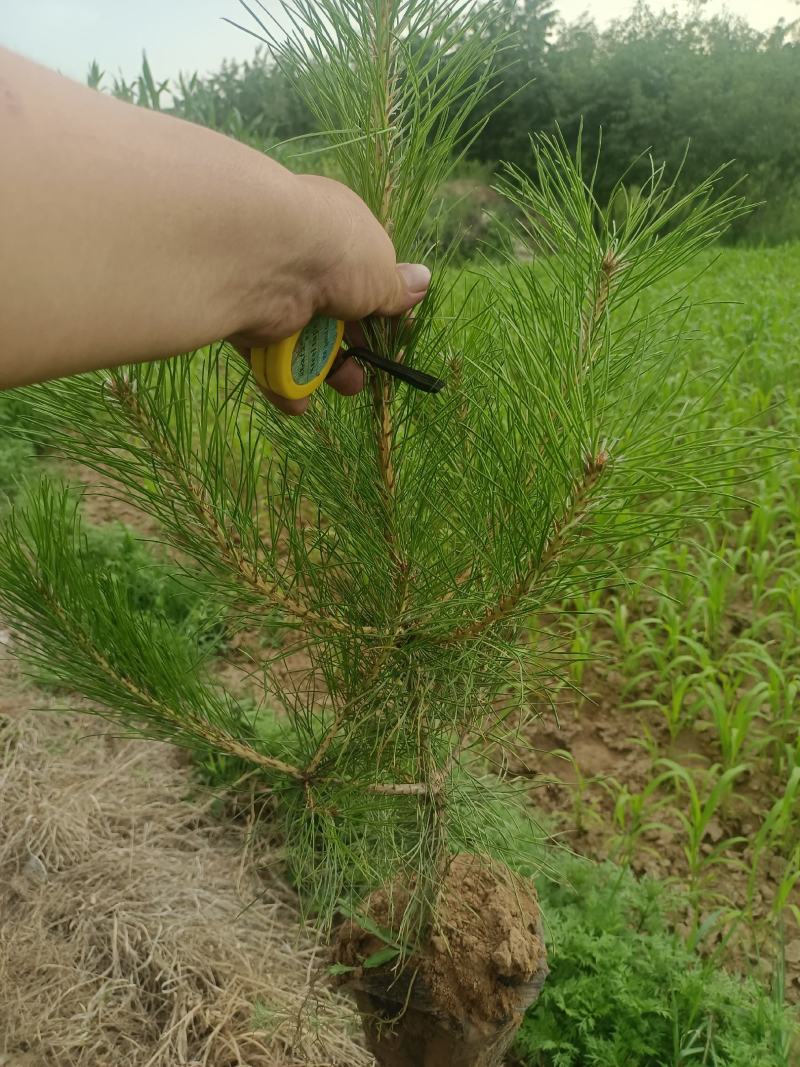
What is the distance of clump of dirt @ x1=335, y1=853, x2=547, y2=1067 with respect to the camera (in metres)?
1.12

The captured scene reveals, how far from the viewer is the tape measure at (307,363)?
2.45 ft

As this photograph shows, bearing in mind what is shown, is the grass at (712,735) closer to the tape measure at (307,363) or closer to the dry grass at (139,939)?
the dry grass at (139,939)

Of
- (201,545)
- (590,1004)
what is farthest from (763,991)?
(201,545)

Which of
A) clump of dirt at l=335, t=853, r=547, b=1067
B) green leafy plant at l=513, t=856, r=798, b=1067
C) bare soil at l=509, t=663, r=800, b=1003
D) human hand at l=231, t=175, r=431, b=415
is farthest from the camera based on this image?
bare soil at l=509, t=663, r=800, b=1003

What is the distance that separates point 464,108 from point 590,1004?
1450mm

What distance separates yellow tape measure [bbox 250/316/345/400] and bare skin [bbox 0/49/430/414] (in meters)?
0.06

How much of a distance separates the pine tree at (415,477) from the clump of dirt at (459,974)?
0.9 inches

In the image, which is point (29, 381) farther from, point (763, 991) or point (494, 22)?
point (763, 991)

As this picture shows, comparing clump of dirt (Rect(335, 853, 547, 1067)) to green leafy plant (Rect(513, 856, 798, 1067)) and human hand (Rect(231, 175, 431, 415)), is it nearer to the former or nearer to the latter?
green leafy plant (Rect(513, 856, 798, 1067))

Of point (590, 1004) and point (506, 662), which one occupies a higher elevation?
point (506, 662)

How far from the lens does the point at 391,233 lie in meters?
0.82

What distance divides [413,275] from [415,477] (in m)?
0.21

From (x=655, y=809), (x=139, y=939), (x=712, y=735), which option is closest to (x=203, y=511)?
(x=139, y=939)

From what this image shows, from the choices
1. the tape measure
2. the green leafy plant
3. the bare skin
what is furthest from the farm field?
the bare skin
